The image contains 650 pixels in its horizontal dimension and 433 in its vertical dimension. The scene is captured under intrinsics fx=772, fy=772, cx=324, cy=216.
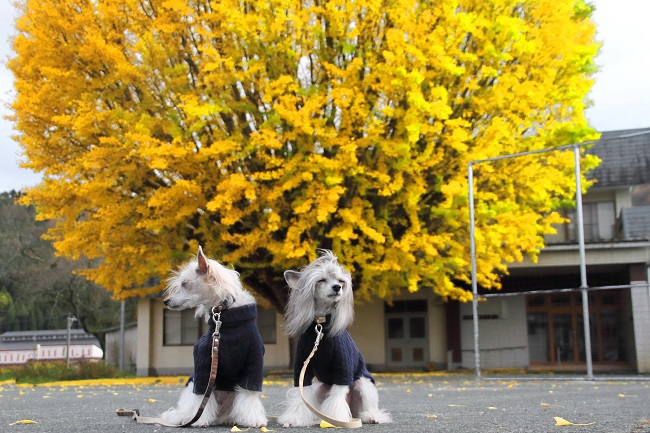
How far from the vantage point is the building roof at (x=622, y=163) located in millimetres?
22781

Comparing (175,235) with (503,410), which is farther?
(175,235)

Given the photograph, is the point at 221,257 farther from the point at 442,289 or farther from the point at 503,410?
the point at 503,410

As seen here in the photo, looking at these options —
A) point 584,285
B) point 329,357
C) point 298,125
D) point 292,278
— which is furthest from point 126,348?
point 329,357

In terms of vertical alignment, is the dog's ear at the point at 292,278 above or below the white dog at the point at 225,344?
above

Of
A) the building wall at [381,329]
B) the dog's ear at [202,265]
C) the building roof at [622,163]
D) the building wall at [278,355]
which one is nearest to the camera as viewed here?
the dog's ear at [202,265]

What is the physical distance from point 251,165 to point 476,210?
499 cm

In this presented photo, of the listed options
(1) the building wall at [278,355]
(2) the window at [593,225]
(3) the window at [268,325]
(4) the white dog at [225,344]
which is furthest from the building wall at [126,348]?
(4) the white dog at [225,344]

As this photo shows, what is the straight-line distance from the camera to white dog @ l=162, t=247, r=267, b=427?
213 inches

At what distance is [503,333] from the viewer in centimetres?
2359

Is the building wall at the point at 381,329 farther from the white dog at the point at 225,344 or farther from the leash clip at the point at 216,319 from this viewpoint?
the leash clip at the point at 216,319

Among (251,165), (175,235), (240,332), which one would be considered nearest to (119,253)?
(175,235)

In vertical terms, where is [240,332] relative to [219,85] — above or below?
below

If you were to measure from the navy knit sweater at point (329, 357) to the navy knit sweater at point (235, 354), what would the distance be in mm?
337

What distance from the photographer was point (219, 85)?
52.1ft
